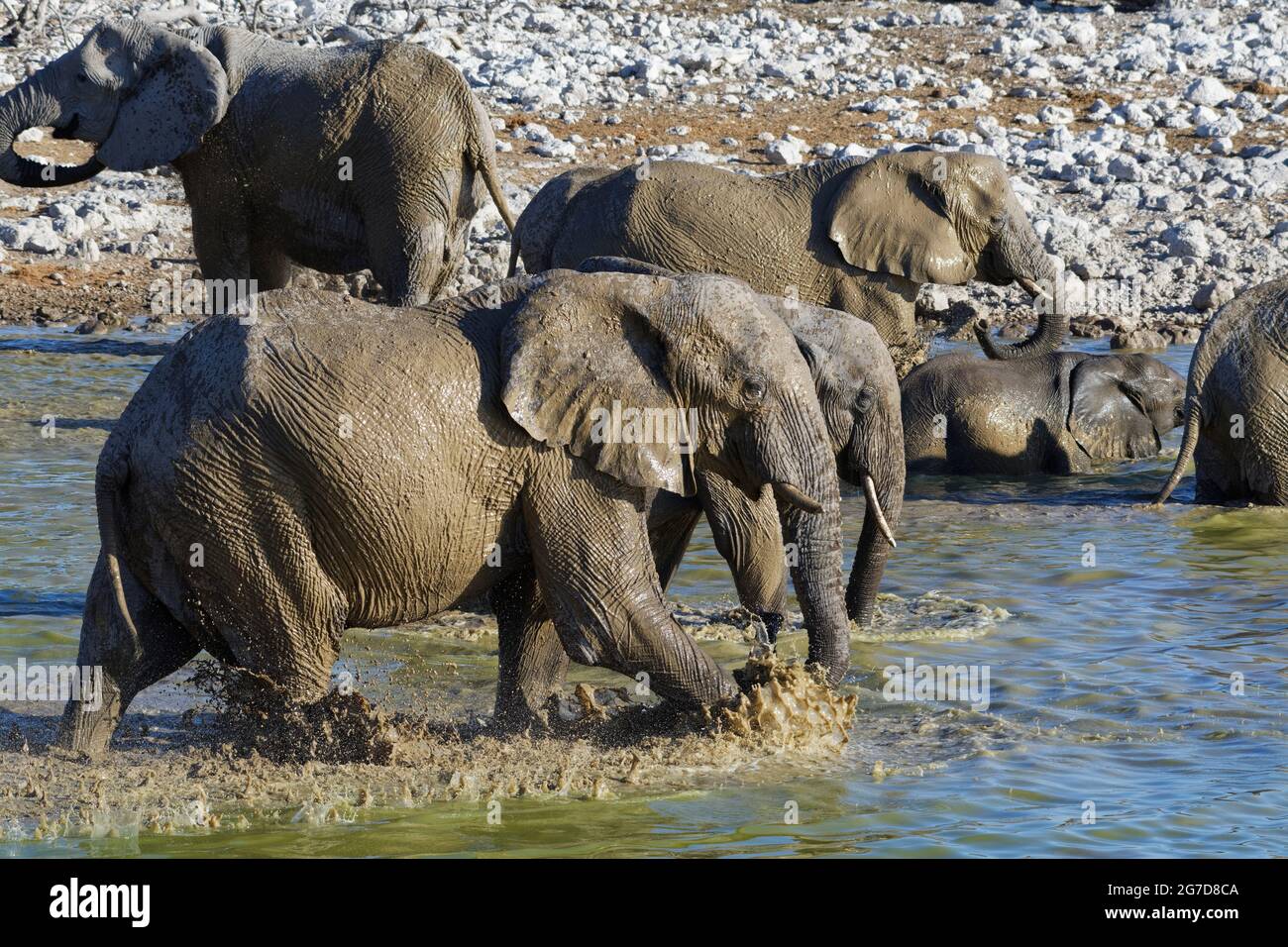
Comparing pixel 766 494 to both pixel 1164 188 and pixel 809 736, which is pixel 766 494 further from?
pixel 1164 188

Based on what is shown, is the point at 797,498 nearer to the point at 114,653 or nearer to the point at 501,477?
the point at 501,477

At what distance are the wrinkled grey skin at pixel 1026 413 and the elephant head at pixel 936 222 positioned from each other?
1.09 m

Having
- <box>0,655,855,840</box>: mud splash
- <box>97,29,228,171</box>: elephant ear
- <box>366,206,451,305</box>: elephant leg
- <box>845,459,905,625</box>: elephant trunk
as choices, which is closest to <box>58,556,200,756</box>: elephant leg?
<box>0,655,855,840</box>: mud splash

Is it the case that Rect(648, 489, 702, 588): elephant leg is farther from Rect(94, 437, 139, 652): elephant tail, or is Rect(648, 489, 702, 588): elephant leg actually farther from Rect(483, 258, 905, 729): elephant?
Rect(94, 437, 139, 652): elephant tail

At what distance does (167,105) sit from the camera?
11.7m

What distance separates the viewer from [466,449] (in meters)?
6.20

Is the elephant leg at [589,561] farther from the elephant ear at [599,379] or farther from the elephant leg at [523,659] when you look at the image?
the elephant leg at [523,659]

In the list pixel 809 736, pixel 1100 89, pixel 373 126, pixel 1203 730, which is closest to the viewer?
pixel 809 736

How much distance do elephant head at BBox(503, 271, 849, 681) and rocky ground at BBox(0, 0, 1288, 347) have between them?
818 centimetres

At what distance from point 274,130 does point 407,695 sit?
4.76 m

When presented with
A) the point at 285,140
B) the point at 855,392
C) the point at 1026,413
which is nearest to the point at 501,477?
the point at 855,392

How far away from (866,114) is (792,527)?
1426cm

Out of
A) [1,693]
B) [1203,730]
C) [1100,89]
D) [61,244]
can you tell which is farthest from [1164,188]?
[1,693]

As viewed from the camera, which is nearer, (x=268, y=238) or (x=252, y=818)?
(x=252, y=818)
